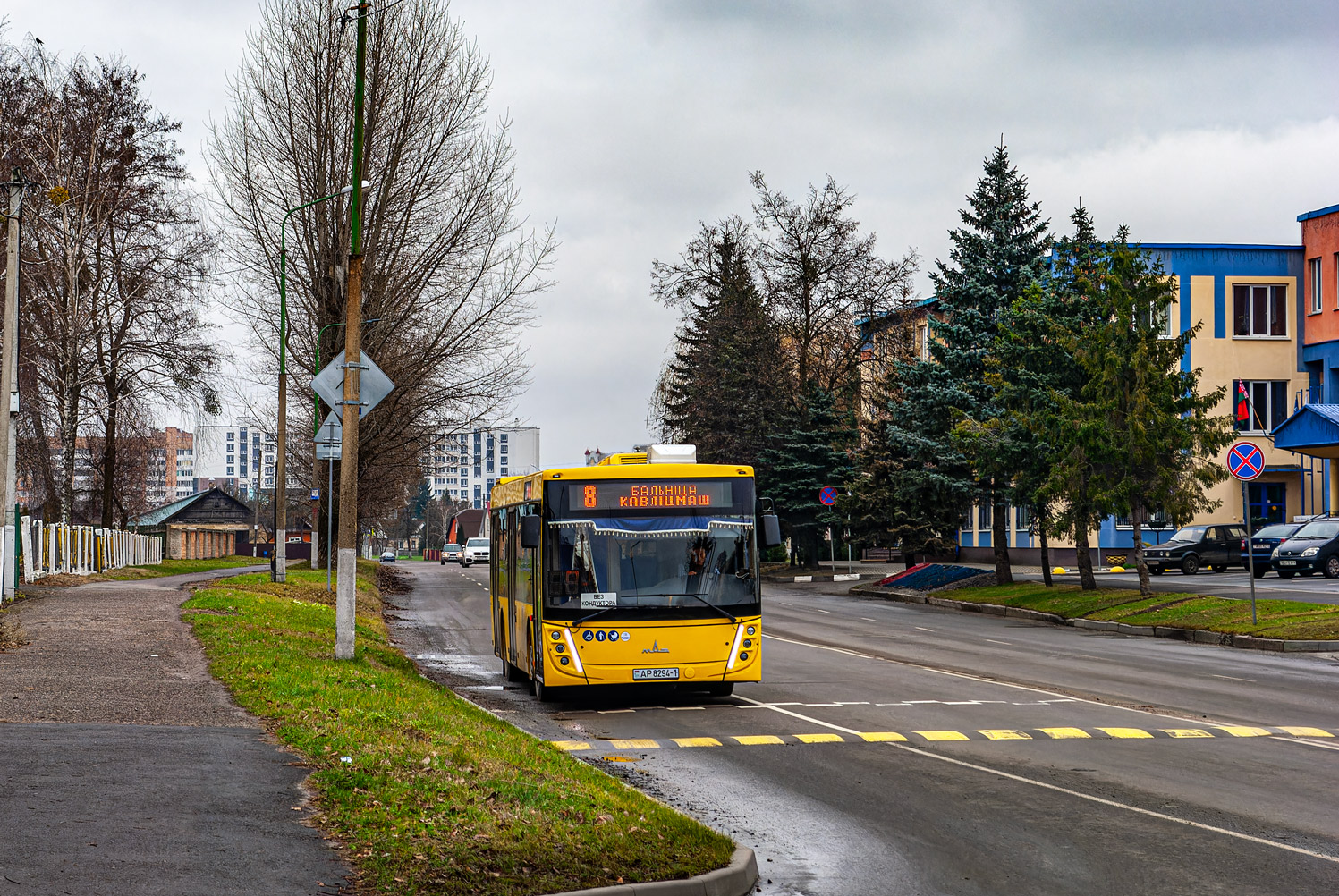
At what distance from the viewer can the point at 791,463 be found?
5534 centimetres

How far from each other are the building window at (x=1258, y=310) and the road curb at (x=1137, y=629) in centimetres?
2185

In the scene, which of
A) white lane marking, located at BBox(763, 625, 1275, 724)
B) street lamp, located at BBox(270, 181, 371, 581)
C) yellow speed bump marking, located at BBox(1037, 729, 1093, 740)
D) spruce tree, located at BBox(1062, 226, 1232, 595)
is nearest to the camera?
yellow speed bump marking, located at BBox(1037, 729, 1093, 740)

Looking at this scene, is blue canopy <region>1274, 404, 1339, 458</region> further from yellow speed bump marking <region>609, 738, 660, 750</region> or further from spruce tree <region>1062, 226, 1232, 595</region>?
yellow speed bump marking <region>609, 738, 660, 750</region>

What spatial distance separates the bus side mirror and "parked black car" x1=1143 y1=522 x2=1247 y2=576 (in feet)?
113

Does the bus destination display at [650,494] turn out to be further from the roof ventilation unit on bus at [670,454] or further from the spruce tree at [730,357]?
the spruce tree at [730,357]

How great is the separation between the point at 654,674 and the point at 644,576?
1.12 meters

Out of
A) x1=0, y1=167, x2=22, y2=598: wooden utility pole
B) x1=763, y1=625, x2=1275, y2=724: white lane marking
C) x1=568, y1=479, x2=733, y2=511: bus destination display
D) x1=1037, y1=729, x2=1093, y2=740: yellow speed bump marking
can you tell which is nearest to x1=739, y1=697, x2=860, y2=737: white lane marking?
x1=1037, y1=729, x2=1093, y2=740: yellow speed bump marking

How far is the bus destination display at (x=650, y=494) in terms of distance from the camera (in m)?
15.7

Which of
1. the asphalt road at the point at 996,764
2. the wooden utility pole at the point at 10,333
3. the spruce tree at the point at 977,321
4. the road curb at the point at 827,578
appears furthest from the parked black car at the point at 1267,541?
the wooden utility pole at the point at 10,333

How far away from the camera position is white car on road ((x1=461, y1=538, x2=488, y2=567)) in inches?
2899

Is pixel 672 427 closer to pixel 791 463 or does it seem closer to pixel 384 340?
pixel 791 463

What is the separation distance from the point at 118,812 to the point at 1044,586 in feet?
108

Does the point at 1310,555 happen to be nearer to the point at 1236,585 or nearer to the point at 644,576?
the point at 1236,585

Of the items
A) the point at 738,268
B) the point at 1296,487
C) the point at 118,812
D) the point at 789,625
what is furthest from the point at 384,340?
the point at 1296,487
